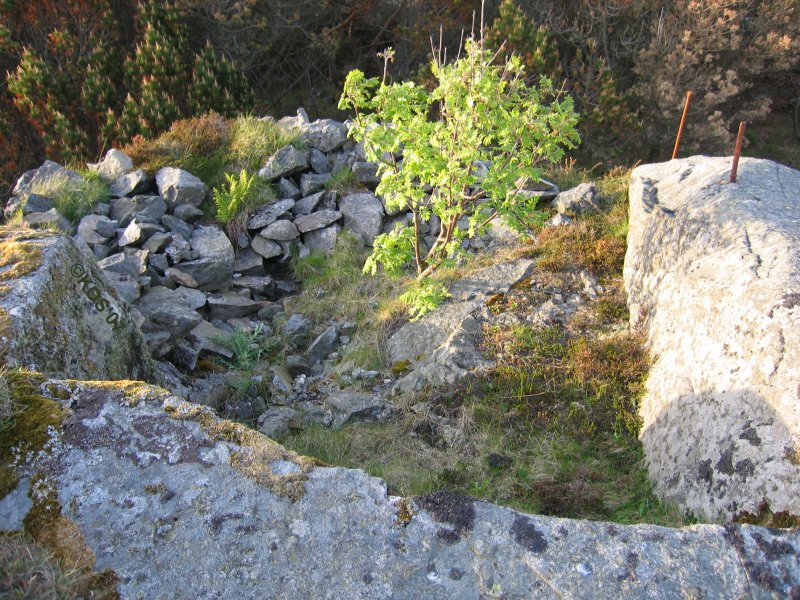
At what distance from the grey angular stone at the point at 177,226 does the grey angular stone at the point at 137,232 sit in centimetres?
26

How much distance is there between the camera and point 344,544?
2.66m

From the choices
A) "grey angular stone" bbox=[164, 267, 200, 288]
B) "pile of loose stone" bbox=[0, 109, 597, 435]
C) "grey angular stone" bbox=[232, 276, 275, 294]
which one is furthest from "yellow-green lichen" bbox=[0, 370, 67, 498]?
"grey angular stone" bbox=[232, 276, 275, 294]

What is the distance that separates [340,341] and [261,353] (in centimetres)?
78

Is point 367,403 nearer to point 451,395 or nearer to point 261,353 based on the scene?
point 451,395

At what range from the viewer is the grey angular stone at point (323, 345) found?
6.52 meters

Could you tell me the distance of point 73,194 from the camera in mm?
7824

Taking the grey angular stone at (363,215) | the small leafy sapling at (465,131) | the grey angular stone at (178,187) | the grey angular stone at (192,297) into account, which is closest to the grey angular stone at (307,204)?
the grey angular stone at (363,215)

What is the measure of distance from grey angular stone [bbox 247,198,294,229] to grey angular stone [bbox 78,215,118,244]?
5.05 feet

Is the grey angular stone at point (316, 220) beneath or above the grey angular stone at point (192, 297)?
above

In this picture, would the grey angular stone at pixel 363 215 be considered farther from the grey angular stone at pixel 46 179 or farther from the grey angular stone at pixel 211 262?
the grey angular stone at pixel 46 179

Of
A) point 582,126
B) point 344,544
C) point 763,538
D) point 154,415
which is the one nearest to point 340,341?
point 154,415

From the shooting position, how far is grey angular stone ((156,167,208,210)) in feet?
26.5

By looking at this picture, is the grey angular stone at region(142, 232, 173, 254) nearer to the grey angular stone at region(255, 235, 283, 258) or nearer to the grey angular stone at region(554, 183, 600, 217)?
the grey angular stone at region(255, 235, 283, 258)

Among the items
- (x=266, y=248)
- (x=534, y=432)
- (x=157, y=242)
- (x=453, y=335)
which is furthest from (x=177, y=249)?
(x=534, y=432)
